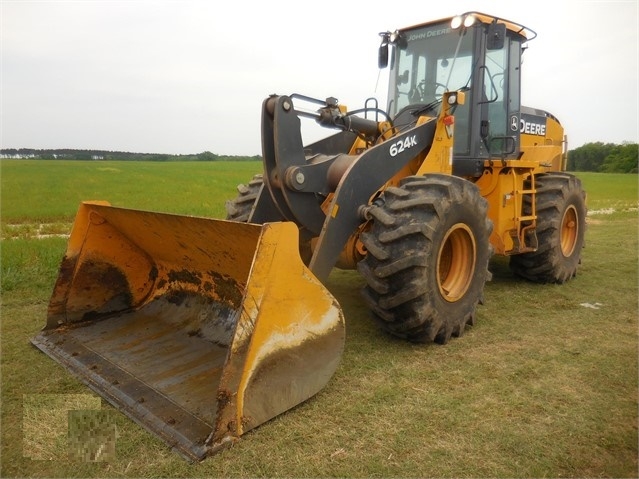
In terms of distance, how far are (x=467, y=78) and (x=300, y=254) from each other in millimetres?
2589

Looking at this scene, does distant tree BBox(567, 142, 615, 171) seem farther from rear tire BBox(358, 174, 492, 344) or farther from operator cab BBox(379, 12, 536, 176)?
rear tire BBox(358, 174, 492, 344)

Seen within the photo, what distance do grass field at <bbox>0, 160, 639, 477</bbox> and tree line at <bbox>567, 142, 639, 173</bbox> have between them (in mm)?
50225

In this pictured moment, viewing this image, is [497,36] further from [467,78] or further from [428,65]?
[428,65]

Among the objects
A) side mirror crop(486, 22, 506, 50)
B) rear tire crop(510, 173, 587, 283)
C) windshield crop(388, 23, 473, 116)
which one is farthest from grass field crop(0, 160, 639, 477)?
side mirror crop(486, 22, 506, 50)

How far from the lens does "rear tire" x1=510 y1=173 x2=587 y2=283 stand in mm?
6008

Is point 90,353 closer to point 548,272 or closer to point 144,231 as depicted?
point 144,231

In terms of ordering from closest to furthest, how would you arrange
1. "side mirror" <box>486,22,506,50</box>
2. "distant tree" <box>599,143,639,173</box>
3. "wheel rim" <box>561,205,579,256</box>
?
"side mirror" <box>486,22,506,50</box> < "wheel rim" <box>561,205,579,256</box> < "distant tree" <box>599,143,639,173</box>

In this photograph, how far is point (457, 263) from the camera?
4.46m

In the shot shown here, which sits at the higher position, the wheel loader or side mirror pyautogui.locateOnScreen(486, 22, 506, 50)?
side mirror pyautogui.locateOnScreen(486, 22, 506, 50)

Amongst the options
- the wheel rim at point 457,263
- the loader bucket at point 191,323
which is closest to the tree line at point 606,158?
the wheel rim at point 457,263

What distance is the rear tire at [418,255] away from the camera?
3.71m

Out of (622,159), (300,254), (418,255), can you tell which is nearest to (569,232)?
(418,255)

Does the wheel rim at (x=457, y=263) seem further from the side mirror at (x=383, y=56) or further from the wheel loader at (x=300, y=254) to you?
the side mirror at (x=383, y=56)

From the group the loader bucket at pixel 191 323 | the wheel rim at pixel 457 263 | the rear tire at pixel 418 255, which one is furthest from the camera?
the wheel rim at pixel 457 263
